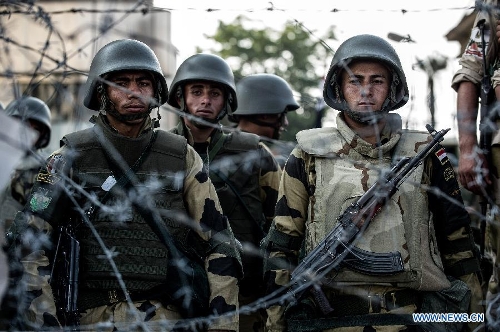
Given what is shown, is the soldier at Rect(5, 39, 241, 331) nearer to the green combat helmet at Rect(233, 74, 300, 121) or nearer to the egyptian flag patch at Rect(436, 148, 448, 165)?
the egyptian flag patch at Rect(436, 148, 448, 165)

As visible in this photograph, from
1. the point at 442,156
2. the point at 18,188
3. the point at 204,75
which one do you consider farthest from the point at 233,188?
the point at 18,188

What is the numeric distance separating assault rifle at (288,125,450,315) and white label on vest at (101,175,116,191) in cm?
102

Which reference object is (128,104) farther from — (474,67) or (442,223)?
(474,67)

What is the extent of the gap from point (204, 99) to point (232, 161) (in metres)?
0.55

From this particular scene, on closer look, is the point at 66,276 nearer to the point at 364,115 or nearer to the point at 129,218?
the point at 129,218

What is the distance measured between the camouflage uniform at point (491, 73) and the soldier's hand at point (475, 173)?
5cm

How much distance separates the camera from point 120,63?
4465mm

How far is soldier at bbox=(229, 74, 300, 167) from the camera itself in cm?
734

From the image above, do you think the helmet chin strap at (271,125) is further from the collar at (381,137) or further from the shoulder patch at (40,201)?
the shoulder patch at (40,201)

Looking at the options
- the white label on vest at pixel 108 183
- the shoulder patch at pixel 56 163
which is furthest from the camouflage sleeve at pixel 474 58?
the shoulder patch at pixel 56 163

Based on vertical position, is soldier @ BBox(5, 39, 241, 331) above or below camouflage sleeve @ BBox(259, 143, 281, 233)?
below

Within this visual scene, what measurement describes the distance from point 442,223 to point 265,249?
37.0 inches

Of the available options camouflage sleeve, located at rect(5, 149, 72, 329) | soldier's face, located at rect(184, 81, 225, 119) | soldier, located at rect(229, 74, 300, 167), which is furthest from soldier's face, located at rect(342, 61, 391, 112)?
soldier, located at rect(229, 74, 300, 167)

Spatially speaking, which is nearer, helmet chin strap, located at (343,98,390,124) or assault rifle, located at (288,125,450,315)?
assault rifle, located at (288,125,450,315)
